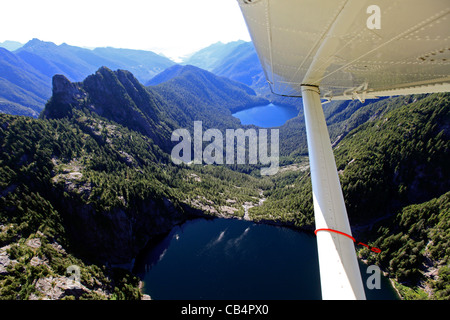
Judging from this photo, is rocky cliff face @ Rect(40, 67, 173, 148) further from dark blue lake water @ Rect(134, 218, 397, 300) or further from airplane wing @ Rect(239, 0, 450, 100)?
airplane wing @ Rect(239, 0, 450, 100)

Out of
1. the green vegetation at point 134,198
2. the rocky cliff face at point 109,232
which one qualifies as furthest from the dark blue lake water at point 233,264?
the green vegetation at point 134,198

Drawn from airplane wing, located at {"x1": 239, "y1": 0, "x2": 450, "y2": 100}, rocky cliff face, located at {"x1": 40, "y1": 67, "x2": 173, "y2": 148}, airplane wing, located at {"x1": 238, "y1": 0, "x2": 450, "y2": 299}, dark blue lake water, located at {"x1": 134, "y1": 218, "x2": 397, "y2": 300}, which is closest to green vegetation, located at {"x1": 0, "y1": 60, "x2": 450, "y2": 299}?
rocky cliff face, located at {"x1": 40, "y1": 67, "x2": 173, "y2": 148}

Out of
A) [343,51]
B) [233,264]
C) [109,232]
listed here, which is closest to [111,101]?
[109,232]

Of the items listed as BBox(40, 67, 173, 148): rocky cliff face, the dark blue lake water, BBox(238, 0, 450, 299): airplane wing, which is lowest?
the dark blue lake water

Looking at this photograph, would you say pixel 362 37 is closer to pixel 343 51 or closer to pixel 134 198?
pixel 343 51

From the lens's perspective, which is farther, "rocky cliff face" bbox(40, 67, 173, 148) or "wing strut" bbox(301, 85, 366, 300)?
"rocky cliff face" bbox(40, 67, 173, 148)

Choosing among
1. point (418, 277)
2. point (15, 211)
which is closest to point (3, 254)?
point (15, 211)
